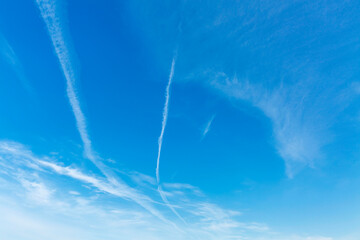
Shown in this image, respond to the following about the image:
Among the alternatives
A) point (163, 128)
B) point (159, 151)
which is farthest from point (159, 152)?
point (163, 128)

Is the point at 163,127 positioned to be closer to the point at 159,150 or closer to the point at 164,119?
the point at 164,119

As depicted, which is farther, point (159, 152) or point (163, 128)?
point (159, 152)

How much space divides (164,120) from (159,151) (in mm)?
12433

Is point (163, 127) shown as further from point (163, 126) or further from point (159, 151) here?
point (159, 151)

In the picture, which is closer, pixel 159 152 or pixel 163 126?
pixel 163 126

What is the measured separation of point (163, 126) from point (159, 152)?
10923 mm

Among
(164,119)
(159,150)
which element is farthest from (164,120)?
(159,150)

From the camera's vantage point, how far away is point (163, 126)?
53.1m

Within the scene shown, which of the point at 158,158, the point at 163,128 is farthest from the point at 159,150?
the point at 163,128

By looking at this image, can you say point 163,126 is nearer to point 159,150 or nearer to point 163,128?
point 163,128

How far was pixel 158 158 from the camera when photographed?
209 feet

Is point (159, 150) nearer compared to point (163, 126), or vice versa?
point (163, 126)

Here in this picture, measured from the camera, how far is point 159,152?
6078 centimetres

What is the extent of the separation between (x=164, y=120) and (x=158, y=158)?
1663cm
